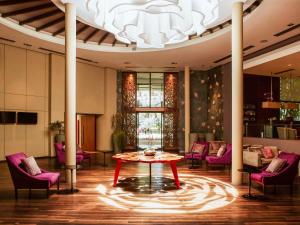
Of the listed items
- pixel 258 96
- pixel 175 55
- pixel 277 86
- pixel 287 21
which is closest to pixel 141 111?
pixel 175 55

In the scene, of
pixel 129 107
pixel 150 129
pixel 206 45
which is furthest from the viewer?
pixel 150 129

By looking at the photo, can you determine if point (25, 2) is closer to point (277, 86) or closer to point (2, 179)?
point (2, 179)

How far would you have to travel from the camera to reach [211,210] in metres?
5.82

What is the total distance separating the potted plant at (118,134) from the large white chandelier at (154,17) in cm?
854

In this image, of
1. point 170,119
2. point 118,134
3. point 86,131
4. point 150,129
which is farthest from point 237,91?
point 86,131

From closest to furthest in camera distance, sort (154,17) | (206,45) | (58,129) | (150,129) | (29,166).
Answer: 1. (29,166)
2. (154,17)
3. (206,45)
4. (58,129)
5. (150,129)

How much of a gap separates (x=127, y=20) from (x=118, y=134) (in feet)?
33.1

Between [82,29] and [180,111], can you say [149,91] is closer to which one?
[180,111]

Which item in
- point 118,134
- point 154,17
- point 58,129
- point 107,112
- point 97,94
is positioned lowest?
point 118,134

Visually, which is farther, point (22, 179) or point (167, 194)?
point (167, 194)

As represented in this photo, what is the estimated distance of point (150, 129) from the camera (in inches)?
734

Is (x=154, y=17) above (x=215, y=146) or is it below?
above

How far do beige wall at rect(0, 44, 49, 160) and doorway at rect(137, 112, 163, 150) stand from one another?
580cm

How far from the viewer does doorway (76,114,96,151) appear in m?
17.2
